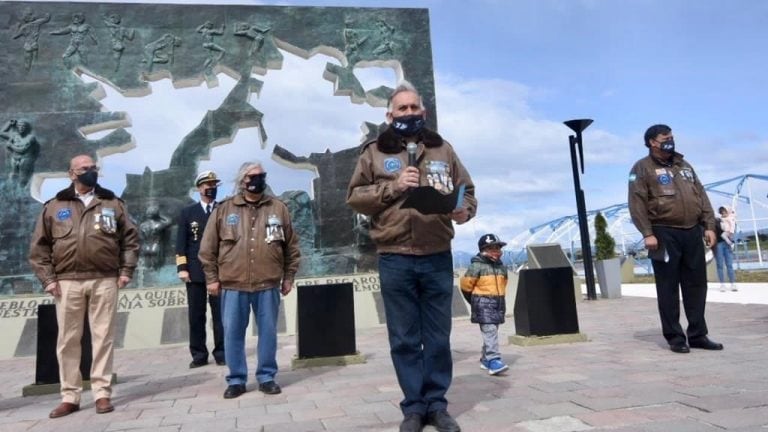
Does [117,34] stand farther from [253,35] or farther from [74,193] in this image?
[74,193]

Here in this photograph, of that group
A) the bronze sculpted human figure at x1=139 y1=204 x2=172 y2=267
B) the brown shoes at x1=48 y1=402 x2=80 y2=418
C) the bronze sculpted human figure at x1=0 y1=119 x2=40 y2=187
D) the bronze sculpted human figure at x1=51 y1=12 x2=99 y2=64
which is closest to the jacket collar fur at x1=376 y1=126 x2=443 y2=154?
the brown shoes at x1=48 y1=402 x2=80 y2=418

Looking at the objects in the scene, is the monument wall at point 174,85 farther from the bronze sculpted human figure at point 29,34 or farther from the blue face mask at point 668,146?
the blue face mask at point 668,146

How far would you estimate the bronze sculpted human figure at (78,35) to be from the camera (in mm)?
11586

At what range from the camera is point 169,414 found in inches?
141

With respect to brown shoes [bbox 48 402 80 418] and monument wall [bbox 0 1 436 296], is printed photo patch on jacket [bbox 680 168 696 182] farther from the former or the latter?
monument wall [bbox 0 1 436 296]

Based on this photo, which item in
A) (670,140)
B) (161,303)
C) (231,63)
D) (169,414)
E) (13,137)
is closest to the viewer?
(169,414)

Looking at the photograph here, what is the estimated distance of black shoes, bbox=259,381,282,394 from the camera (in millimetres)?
4086

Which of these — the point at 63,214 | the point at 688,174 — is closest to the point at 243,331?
the point at 63,214

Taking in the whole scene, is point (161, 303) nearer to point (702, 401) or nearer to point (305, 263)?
point (305, 263)

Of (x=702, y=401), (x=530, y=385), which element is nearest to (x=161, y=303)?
(x=530, y=385)

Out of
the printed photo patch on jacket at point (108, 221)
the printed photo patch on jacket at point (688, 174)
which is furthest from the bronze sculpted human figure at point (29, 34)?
the printed photo patch on jacket at point (688, 174)

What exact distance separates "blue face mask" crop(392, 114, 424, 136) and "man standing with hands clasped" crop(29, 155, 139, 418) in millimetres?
2346

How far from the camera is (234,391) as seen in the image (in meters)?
4.07

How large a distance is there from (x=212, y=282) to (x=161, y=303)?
18.2 ft
